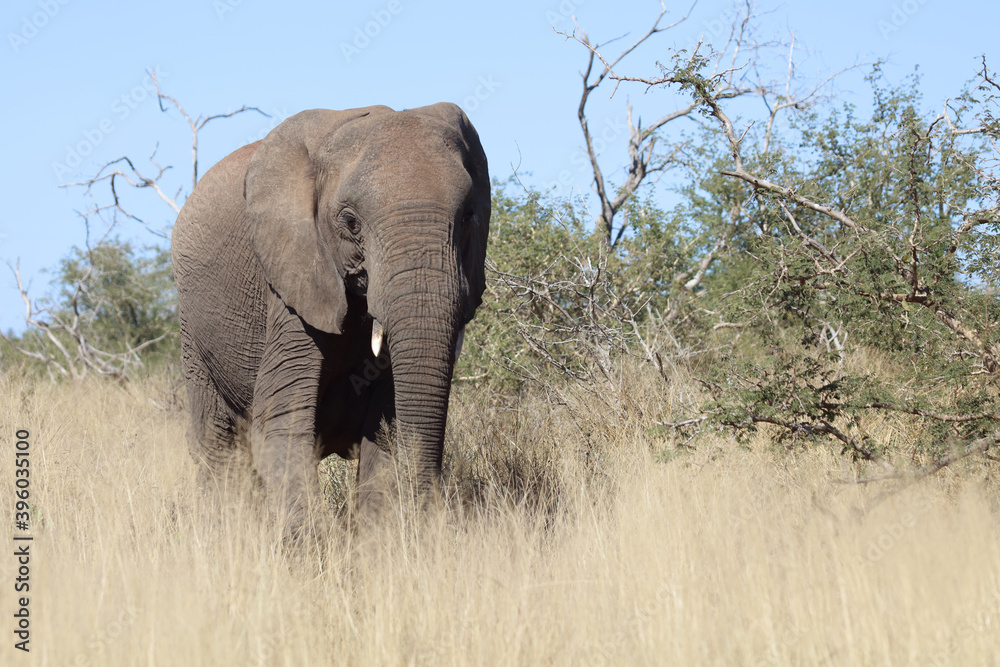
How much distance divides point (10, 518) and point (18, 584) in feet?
5.71

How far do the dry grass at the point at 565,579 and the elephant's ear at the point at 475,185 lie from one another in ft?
4.12

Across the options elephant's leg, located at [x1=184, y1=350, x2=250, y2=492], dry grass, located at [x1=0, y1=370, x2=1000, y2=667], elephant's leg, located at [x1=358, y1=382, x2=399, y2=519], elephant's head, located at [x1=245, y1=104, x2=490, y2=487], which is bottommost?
dry grass, located at [x1=0, y1=370, x2=1000, y2=667]

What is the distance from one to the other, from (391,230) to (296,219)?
0.74 m

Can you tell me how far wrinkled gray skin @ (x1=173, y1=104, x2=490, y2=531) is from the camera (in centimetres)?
497

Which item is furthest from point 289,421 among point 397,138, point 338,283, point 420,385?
point 397,138

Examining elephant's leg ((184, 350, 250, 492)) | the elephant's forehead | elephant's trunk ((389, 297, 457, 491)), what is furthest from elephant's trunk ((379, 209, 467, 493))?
elephant's leg ((184, 350, 250, 492))

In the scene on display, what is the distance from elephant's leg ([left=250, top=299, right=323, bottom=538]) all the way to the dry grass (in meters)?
0.22

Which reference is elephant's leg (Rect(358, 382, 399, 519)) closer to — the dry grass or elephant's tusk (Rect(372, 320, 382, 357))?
the dry grass

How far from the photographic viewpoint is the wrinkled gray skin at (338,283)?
4969mm

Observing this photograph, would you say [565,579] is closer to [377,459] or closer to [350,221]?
[377,459]

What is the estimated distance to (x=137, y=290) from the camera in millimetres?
18125

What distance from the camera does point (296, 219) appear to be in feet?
17.8

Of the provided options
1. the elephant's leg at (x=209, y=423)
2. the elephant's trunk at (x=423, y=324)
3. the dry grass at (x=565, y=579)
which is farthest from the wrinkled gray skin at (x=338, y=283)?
the dry grass at (x=565, y=579)

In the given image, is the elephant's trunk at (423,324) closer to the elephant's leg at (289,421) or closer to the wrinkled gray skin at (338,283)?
the wrinkled gray skin at (338,283)
